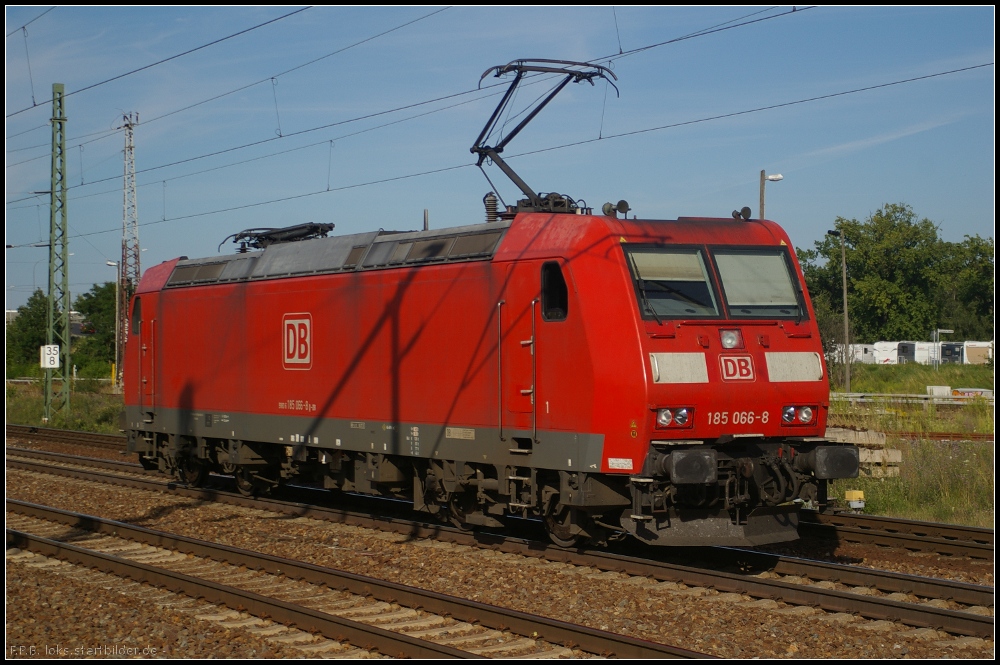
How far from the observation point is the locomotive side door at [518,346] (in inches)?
448

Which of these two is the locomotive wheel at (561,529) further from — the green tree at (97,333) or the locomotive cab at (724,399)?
the green tree at (97,333)

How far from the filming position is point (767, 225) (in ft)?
39.4

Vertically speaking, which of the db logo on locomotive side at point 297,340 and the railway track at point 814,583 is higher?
the db logo on locomotive side at point 297,340

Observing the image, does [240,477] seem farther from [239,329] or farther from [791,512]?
[791,512]

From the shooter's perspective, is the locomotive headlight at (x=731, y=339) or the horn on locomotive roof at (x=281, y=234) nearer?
the locomotive headlight at (x=731, y=339)

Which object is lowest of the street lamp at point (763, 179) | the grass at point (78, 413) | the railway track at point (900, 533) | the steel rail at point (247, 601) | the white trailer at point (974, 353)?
the steel rail at point (247, 601)

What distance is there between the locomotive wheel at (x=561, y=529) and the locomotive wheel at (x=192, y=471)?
29.2ft

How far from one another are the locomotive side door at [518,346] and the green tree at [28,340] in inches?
2381

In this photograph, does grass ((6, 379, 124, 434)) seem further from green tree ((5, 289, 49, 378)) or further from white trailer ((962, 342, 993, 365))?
white trailer ((962, 342, 993, 365))

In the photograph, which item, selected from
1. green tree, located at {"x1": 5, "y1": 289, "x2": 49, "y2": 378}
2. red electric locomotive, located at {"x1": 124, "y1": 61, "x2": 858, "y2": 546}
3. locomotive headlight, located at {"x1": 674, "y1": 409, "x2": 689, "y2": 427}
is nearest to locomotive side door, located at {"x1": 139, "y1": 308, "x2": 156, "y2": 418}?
red electric locomotive, located at {"x1": 124, "y1": 61, "x2": 858, "y2": 546}

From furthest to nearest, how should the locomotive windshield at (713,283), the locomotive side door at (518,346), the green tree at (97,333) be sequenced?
the green tree at (97,333) < the locomotive side door at (518,346) < the locomotive windshield at (713,283)

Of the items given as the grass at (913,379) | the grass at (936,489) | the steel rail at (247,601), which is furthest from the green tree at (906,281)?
the steel rail at (247,601)

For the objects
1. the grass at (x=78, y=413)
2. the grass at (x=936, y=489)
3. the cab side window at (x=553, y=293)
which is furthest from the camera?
the grass at (x=78, y=413)

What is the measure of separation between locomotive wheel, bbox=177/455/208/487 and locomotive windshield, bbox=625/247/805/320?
10.9m
